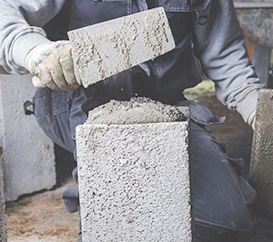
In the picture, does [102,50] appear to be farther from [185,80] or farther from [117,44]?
[185,80]

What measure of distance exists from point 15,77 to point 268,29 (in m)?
2.04

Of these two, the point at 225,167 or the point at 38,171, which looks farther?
the point at 38,171

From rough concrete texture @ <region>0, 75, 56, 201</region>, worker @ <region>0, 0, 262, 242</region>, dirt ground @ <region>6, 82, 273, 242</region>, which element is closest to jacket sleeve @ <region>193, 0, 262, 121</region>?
worker @ <region>0, 0, 262, 242</region>

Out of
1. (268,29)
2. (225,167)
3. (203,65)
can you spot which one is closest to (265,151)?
(225,167)

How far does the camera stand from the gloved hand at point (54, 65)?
139cm

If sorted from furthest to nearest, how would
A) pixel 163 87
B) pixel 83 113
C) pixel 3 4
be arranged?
pixel 163 87 → pixel 83 113 → pixel 3 4

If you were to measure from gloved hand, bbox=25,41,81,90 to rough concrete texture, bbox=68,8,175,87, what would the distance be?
0.16ft

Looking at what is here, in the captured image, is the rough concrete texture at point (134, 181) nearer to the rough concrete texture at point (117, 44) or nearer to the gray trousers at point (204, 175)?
the rough concrete texture at point (117, 44)

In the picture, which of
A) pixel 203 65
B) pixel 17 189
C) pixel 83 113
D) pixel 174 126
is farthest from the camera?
pixel 17 189

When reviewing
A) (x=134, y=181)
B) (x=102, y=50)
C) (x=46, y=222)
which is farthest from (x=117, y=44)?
(x=46, y=222)

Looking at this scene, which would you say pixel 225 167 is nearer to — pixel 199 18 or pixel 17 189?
pixel 199 18

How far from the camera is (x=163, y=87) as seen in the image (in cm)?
202

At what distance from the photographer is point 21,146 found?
2.47 metres

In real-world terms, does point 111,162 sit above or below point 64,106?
above
